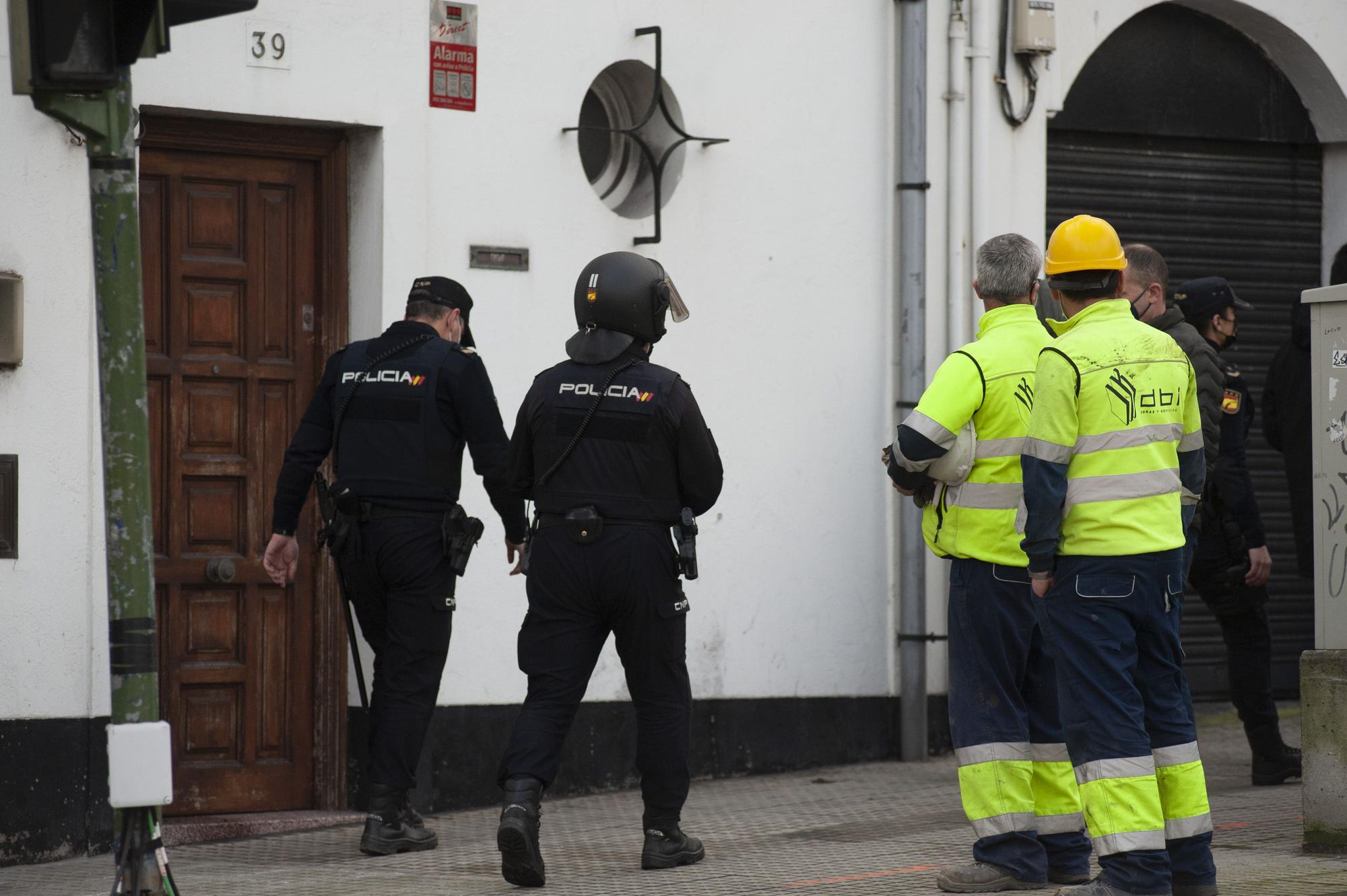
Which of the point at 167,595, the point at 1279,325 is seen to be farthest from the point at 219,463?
the point at 1279,325

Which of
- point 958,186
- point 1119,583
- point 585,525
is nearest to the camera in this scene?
point 1119,583

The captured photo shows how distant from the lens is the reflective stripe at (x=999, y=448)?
6449 mm

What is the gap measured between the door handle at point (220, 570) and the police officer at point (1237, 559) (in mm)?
4006

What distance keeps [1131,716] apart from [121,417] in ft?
9.54

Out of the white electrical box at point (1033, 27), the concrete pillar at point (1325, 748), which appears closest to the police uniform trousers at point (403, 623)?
the concrete pillar at point (1325, 748)

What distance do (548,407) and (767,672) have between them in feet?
9.54

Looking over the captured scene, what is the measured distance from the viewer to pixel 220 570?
800cm

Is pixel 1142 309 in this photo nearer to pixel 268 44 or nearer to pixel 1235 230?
pixel 268 44

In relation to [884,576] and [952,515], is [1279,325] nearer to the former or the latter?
[884,576]

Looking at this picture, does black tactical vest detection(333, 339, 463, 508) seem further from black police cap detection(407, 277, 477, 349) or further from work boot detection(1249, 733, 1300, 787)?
work boot detection(1249, 733, 1300, 787)

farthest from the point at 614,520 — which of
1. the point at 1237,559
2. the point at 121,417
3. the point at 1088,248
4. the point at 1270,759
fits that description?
the point at 1270,759

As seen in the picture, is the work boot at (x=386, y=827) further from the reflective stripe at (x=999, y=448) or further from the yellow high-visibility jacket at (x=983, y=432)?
the reflective stripe at (x=999, y=448)

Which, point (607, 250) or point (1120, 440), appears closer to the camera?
point (1120, 440)

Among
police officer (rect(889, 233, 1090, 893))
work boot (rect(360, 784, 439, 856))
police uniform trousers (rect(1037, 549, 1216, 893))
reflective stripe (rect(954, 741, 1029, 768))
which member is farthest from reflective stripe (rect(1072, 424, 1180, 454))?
work boot (rect(360, 784, 439, 856))
